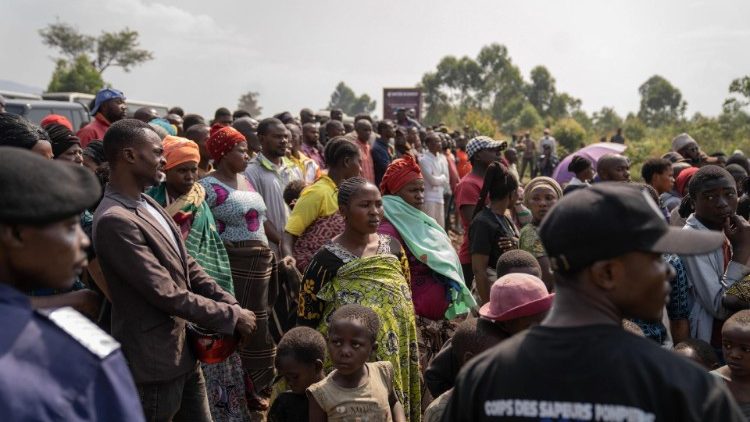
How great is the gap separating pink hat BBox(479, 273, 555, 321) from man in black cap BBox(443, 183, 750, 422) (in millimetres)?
1165

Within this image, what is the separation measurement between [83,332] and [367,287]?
7.95ft

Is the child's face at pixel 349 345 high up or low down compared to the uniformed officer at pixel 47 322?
down

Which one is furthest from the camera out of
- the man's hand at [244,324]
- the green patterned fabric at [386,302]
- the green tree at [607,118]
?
the green tree at [607,118]

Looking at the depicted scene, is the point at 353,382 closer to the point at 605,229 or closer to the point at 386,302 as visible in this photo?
the point at 386,302

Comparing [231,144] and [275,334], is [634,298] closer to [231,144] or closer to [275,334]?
[231,144]

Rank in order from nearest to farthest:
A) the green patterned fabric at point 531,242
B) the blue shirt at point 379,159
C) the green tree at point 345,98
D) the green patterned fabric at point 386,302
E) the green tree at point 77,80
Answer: the green patterned fabric at point 386,302
the green patterned fabric at point 531,242
the blue shirt at point 379,159
the green tree at point 77,80
the green tree at point 345,98

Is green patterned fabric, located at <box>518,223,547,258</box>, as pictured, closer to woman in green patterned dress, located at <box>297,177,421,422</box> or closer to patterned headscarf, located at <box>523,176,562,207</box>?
patterned headscarf, located at <box>523,176,562,207</box>

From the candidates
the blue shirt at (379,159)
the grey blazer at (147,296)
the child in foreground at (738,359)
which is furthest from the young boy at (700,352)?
the blue shirt at (379,159)

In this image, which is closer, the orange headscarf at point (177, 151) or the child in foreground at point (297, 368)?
the child in foreground at point (297, 368)

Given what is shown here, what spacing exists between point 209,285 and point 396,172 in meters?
1.77

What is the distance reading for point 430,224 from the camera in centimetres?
498

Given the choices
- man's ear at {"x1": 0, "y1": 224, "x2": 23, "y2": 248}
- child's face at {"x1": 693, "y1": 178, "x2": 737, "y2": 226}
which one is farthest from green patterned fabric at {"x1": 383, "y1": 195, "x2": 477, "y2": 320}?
man's ear at {"x1": 0, "y1": 224, "x2": 23, "y2": 248}

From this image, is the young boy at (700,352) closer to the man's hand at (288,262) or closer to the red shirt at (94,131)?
the man's hand at (288,262)

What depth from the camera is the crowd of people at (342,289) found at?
5.49ft
